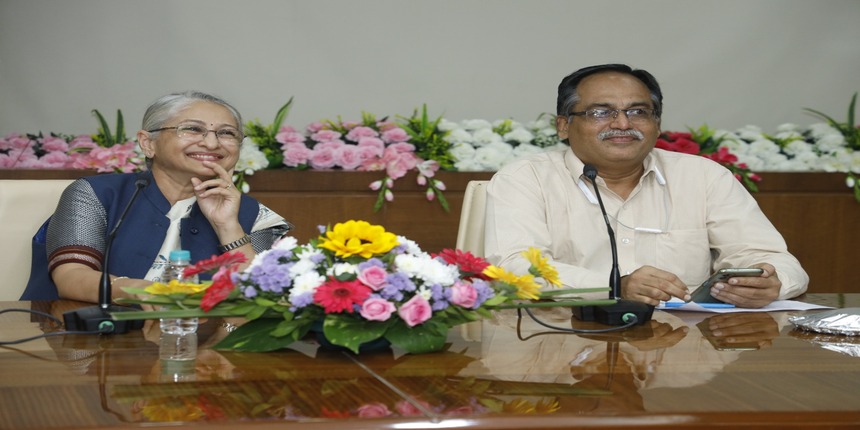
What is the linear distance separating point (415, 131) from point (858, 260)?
73.2 inches

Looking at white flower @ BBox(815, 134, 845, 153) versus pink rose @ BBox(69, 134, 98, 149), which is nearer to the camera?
pink rose @ BBox(69, 134, 98, 149)

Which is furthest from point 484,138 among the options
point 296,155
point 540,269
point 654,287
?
point 540,269

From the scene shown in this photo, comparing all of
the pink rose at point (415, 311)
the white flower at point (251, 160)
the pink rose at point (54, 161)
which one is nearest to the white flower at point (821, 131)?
the white flower at point (251, 160)

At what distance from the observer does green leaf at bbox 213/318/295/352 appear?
155 cm

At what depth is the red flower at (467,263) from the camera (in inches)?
63.9

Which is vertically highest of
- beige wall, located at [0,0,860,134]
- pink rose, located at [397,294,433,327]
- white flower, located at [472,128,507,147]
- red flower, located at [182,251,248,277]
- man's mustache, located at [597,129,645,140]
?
beige wall, located at [0,0,860,134]

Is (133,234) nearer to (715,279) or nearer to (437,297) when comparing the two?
(437,297)

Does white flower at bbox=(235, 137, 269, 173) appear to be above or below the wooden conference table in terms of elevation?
above

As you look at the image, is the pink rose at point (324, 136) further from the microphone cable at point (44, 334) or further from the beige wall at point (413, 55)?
the microphone cable at point (44, 334)

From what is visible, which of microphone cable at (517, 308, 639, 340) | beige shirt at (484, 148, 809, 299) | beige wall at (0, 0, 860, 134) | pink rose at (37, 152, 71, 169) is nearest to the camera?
microphone cable at (517, 308, 639, 340)

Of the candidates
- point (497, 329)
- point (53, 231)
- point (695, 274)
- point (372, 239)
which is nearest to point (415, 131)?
point (695, 274)

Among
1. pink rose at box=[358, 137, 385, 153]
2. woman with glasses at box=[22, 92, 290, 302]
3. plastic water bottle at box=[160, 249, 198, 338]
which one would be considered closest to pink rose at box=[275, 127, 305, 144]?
pink rose at box=[358, 137, 385, 153]

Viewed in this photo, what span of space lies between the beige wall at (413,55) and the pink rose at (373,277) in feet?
10.5

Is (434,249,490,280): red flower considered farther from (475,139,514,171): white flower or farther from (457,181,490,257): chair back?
(475,139,514,171): white flower
